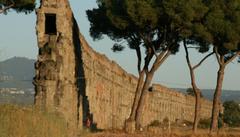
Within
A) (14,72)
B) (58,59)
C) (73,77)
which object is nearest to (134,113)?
(73,77)

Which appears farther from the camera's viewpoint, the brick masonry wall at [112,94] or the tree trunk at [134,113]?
the brick masonry wall at [112,94]

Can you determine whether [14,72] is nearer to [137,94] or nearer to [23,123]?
[23,123]

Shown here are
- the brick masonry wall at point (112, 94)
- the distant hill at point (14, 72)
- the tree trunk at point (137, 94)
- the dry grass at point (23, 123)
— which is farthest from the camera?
the brick masonry wall at point (112, 94)

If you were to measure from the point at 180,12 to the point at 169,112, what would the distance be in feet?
128

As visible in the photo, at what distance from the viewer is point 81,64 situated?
3447 cm

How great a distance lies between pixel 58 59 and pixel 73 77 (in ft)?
13.5

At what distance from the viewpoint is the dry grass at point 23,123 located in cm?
912

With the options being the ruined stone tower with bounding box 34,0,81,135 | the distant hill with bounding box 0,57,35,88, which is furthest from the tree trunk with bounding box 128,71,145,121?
the distant hill with bounding box 0,57,35,88

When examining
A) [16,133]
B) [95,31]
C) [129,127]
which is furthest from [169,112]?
[16,133]

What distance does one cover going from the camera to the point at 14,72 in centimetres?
921

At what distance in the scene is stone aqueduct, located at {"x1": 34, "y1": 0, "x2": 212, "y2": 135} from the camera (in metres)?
27.2

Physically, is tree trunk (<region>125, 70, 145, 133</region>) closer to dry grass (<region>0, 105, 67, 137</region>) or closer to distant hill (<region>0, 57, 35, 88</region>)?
dry grass (<region>0, 105, 67, 137</region>)

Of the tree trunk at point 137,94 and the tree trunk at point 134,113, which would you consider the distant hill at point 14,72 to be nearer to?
the tree trunk at point 134,113

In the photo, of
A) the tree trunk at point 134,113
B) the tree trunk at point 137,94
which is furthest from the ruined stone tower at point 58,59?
the tree trunk at point 137,94
